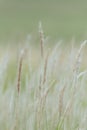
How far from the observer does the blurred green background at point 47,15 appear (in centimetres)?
2894

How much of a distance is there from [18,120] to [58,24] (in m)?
28.7

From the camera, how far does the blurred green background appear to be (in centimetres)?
2894

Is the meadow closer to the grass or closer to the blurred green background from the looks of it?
the grass

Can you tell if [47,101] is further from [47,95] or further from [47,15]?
[47,15]

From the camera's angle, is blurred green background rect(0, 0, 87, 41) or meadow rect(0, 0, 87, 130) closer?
meadow rect(0, 0, 87, 130)

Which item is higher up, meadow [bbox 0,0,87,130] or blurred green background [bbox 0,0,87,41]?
blurred green background [bbox 0,0,87,41]

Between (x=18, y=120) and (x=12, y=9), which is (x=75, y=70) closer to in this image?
(x=18, y=120)

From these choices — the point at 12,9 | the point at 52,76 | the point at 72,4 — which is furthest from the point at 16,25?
the point at 52,76

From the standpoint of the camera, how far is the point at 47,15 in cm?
3394

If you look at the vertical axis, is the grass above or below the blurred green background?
below

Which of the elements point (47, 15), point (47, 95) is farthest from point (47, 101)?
point (47, 15)

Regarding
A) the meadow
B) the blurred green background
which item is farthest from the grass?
the blurred green background

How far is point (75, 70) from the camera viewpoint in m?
3.50

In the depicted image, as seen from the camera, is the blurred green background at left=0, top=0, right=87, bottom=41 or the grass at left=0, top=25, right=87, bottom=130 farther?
the blurred green background at left=0, top=0, right=87, bottom=41
